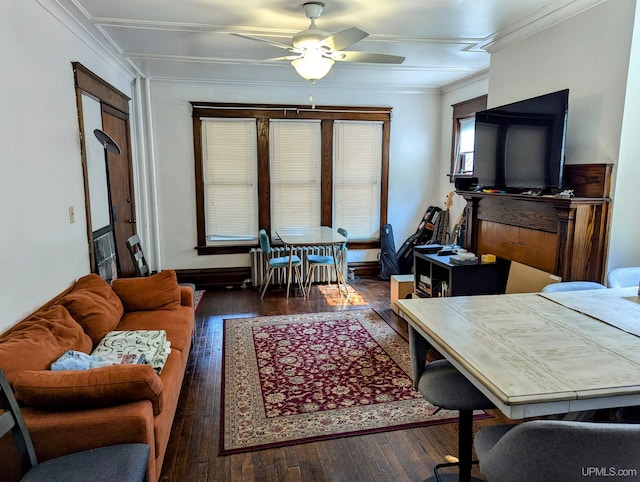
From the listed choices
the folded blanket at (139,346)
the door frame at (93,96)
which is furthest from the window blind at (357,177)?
the folded blanket at (139,346)

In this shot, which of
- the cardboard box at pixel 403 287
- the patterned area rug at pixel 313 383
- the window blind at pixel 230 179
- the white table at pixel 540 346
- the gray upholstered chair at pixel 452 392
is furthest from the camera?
the window blind at pixel 230 179

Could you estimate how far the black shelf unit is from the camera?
364cm

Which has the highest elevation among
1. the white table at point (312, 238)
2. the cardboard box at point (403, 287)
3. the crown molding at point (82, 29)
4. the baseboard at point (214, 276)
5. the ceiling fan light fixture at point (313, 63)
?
the crown molding at point (82, 29)

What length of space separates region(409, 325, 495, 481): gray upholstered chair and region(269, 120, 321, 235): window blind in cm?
417

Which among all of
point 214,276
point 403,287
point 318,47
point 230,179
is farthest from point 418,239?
point 318,47

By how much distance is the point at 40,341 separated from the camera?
204 centimetres

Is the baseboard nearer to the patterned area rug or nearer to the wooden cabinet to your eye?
the patterned area rug

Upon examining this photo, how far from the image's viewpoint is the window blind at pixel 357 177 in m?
5.88

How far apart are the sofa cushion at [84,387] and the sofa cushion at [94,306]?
0.84 metres

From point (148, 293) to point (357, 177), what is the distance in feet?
11.6

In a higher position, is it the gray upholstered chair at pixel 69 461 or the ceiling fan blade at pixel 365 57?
the ceiling fan blade at pixel 365 57

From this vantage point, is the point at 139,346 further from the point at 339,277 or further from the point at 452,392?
the point at 339,277

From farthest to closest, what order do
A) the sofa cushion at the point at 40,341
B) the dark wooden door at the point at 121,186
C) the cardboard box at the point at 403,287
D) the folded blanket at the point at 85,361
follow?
the cardboard box at the point at 403,287, the dark wooden door at the point at 121,186, the folded blanket at the point at 85,361, the sofa cushion at the point at 40,341

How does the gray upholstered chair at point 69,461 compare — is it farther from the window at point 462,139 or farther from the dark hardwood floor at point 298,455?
the window at point 462,139
